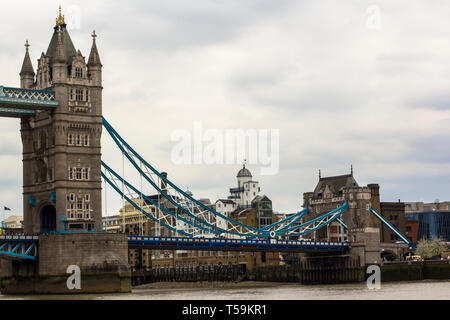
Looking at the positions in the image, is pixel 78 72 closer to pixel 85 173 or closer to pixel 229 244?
pixel 85 173

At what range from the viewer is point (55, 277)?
279 ft

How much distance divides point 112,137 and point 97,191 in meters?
6.33

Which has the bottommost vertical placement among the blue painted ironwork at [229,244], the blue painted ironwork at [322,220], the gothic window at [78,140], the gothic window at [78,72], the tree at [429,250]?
the tree at [429,250]

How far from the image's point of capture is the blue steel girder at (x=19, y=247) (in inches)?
3327

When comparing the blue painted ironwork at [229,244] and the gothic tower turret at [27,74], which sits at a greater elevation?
the gothic tower turret at [27,74]

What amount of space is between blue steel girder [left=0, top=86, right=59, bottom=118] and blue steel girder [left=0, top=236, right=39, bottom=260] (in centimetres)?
1211

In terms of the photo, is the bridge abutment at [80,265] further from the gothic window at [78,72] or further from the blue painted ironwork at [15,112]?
the gothic window at [78,72]

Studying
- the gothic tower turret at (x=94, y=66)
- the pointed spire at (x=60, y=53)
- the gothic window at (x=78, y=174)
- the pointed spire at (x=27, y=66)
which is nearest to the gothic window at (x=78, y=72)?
the gothic tower turret at (x=94, y=66)

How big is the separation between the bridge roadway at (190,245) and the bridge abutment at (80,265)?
1.57 metres

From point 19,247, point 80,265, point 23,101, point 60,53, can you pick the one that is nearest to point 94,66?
point 60,53

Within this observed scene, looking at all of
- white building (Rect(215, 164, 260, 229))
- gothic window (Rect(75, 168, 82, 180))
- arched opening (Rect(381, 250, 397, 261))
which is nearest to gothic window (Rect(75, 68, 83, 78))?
gothic window (Rect(75, 168, 82, 180))
